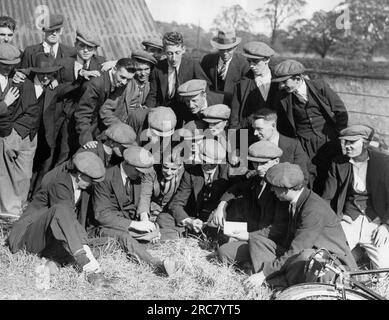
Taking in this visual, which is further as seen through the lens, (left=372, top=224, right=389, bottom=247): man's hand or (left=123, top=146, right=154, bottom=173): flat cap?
(left=123, top=146, right=154, bottom=173): flat cap

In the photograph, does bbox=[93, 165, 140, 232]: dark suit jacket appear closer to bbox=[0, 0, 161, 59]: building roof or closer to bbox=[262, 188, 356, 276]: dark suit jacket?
bbox=[262, 188, 356, 276]: dark suit jacket

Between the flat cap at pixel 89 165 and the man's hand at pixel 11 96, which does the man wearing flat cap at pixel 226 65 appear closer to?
the flat cap at pixel 89 165

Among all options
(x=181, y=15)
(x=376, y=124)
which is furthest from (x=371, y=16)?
(x=376, y=124)

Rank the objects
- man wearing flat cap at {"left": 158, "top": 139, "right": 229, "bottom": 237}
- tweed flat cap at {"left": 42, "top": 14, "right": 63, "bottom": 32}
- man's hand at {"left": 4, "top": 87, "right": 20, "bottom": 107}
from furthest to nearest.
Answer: tweed flat cap at {"left": 42, "top": 14, "right": 63, "bottom": 32} < man's hand at {"left": 4, "top": 87, "right": 20, "bottom": 107} < man wearing flat cap at {"left": 158, "top": 139, "right": 229, "bottom": 237}

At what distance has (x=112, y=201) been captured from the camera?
543 cm

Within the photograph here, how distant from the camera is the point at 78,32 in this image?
247 inches

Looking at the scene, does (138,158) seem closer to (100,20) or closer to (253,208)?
(253,208)

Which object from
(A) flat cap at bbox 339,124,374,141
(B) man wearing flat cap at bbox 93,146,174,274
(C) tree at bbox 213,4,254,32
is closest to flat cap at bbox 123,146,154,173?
(B) man wearing flat cap at bbox 93,146,174,274

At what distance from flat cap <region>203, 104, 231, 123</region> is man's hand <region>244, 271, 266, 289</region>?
1.73 m

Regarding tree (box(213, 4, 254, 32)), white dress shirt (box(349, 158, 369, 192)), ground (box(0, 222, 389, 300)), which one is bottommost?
tree (box(213, 4, 254, 32))

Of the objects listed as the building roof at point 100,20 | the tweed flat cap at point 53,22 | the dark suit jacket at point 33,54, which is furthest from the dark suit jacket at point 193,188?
the building roof at point 100,20

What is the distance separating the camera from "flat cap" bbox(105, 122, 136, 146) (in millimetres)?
5559

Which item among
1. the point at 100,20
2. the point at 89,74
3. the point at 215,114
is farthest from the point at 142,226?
the point at 100,20

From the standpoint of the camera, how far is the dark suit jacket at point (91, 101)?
601cm
